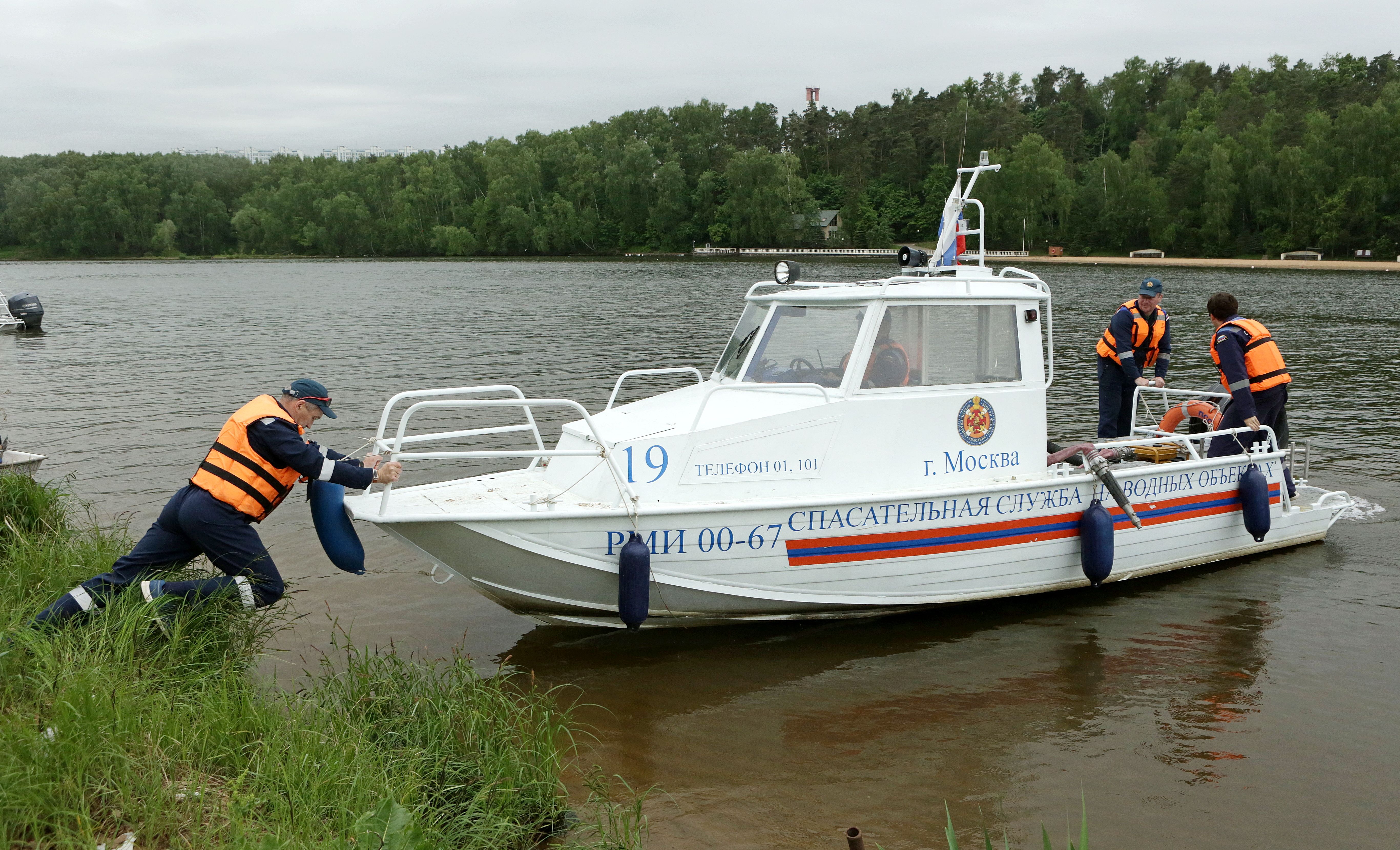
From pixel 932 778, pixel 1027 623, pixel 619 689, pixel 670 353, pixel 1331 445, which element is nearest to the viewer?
pixel 932 778

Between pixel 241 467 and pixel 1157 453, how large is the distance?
274 inches

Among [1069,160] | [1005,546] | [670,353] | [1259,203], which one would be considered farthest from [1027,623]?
[1069,160]

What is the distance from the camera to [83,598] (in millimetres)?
4926

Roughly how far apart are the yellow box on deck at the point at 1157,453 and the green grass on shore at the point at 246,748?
5454 millimetres

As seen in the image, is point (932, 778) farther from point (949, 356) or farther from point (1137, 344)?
point (1137, 344)

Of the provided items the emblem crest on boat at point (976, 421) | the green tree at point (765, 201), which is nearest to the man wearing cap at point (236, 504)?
the emblem crest on boat at point (976, 421)

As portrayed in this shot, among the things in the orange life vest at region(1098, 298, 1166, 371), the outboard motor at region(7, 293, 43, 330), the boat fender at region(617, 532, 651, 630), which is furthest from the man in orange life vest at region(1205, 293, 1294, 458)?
the outboard motor at region(7, 293, 43, 330)

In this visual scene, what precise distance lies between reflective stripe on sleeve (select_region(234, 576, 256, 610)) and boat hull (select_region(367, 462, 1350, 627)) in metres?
0.84

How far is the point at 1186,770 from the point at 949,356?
2.96 metres

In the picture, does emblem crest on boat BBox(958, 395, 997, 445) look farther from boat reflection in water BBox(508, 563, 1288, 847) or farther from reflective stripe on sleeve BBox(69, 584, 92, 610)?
reflective stripe on sleeve BBox(69, 584, 92, 610)

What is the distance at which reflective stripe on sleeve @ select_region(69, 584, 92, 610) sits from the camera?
489 cm

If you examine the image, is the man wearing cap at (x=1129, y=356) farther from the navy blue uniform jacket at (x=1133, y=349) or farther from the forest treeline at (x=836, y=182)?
the forest treeline at (x=836, y=182)

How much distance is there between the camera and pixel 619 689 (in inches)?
233

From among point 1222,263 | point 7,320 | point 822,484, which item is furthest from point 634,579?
point 1222,263
